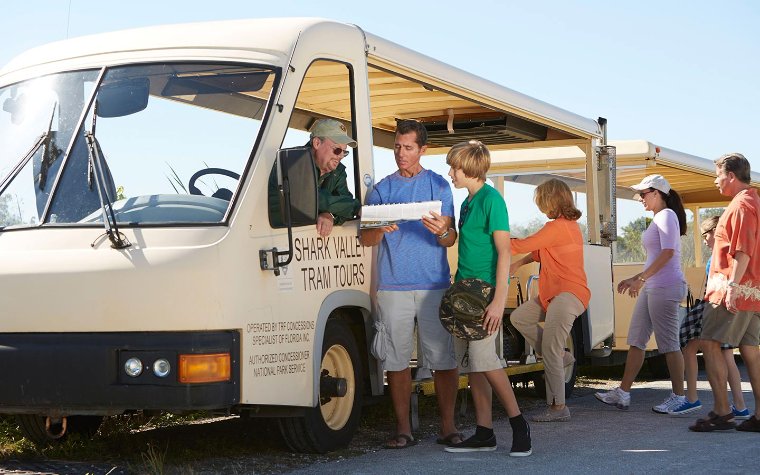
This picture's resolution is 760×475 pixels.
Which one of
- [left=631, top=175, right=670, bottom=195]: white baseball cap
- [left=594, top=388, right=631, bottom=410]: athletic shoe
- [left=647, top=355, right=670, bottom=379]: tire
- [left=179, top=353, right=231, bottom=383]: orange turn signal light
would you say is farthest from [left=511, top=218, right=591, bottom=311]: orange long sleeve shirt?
[left=647, top=355, right=670, bottom=379]: tire

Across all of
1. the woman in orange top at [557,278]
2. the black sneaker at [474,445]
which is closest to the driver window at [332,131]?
the black sneaker at [474,445]

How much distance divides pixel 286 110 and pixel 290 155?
1.51 feet

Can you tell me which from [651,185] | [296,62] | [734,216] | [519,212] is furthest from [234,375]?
[519,212]

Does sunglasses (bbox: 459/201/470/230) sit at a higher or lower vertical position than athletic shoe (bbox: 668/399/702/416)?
higher

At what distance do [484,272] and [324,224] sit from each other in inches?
41.1

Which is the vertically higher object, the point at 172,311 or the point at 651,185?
the point at 651,185

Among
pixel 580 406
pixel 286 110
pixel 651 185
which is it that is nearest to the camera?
pixel 286 110

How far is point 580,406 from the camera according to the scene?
10.7m

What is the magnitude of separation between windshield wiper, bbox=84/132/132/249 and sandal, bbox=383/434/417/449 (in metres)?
2.40

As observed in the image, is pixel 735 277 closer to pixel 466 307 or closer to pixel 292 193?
pixel 466 307

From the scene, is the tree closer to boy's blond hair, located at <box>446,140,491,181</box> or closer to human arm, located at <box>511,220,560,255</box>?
human arm, located at <box>511,220,560,255</box>

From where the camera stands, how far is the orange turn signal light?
19.8 feet

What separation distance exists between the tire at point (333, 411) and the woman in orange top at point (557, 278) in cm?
205

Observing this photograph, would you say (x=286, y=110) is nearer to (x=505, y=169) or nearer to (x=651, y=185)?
(x=651, y=185)
